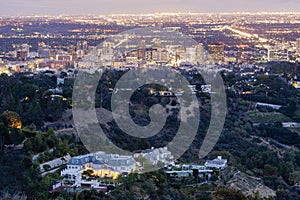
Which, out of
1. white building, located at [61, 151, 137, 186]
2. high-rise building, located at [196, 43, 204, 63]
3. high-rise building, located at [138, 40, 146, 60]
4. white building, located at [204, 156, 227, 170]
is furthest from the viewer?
high-rise building, located at [196, 43, 204, 63]

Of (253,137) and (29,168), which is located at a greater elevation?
(29,168)

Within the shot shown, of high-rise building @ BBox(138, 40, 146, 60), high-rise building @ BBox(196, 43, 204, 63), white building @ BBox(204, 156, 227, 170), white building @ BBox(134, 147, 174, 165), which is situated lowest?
high-rise building @ BBox(196, 43, 204, 63)

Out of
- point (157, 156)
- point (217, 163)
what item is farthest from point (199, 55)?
point (157, 156)

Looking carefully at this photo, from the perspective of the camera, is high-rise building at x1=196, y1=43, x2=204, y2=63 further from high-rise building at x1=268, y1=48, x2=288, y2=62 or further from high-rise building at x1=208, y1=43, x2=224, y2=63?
high-rise building at x1=268, y1=48, x2=288, y2=62

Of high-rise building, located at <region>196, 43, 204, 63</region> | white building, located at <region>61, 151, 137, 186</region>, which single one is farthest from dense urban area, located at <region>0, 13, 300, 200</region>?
high-rise building, located at <region>196, 43, 204, 63</region>

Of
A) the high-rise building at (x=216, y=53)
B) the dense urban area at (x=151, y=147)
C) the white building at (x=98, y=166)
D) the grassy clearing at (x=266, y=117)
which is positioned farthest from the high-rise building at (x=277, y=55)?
the white building at (x=98, y=166)

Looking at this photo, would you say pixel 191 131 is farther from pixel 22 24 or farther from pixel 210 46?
pixel 22 24

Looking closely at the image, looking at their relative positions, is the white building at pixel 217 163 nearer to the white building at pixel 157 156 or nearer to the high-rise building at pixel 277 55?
the white building at pixel 157 156

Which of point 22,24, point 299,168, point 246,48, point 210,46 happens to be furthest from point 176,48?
point 22,24

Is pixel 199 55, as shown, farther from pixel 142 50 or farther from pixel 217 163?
pixel 217 163
